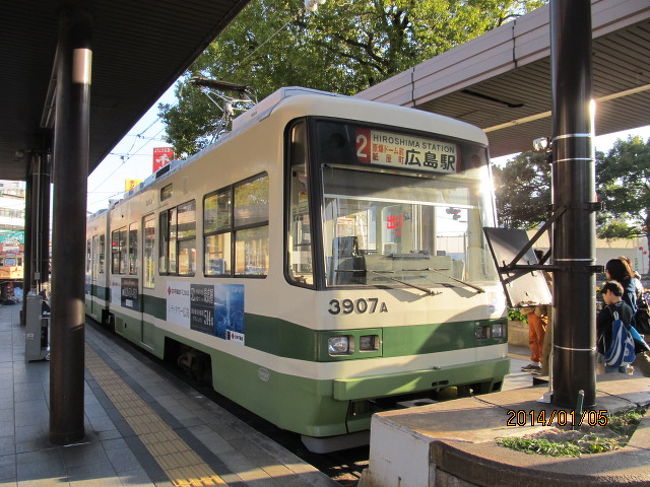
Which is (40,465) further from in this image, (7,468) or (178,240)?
(178,240)

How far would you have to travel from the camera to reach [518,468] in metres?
2.64

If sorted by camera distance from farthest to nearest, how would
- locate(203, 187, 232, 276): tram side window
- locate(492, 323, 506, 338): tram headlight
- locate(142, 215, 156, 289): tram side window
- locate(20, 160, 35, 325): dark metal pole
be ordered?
locate(20, 160, 35, 325): dark metal pole < locate(142, 215, 156, 289): tram side window < locate(203, 187, 232, 276): tram side window < locate(492, 323, 506, 338): tram headlight

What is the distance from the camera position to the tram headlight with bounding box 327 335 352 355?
3912mm

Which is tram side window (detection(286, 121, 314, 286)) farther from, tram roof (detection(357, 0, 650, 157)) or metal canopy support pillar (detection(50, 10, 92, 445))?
tram roof (detection(357, 0, 650, 157))

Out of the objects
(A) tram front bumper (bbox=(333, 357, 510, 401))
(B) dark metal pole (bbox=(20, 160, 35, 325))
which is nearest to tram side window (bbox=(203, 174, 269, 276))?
(A) tram front bumper (bbox=(333, 357, 510, 401))

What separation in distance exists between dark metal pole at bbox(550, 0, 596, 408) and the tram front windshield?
1.07 m

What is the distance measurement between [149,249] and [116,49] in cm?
284

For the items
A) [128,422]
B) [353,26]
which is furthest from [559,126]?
[353,26]

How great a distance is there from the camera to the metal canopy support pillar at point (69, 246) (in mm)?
4543

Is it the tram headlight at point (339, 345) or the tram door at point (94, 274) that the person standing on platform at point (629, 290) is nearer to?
the tram headlight at point (339, 345)

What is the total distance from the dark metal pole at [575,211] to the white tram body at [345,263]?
0.99 metres

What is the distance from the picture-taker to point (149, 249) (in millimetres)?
7855

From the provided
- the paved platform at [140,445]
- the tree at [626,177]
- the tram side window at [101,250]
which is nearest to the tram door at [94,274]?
the tram side window at [101,250]
